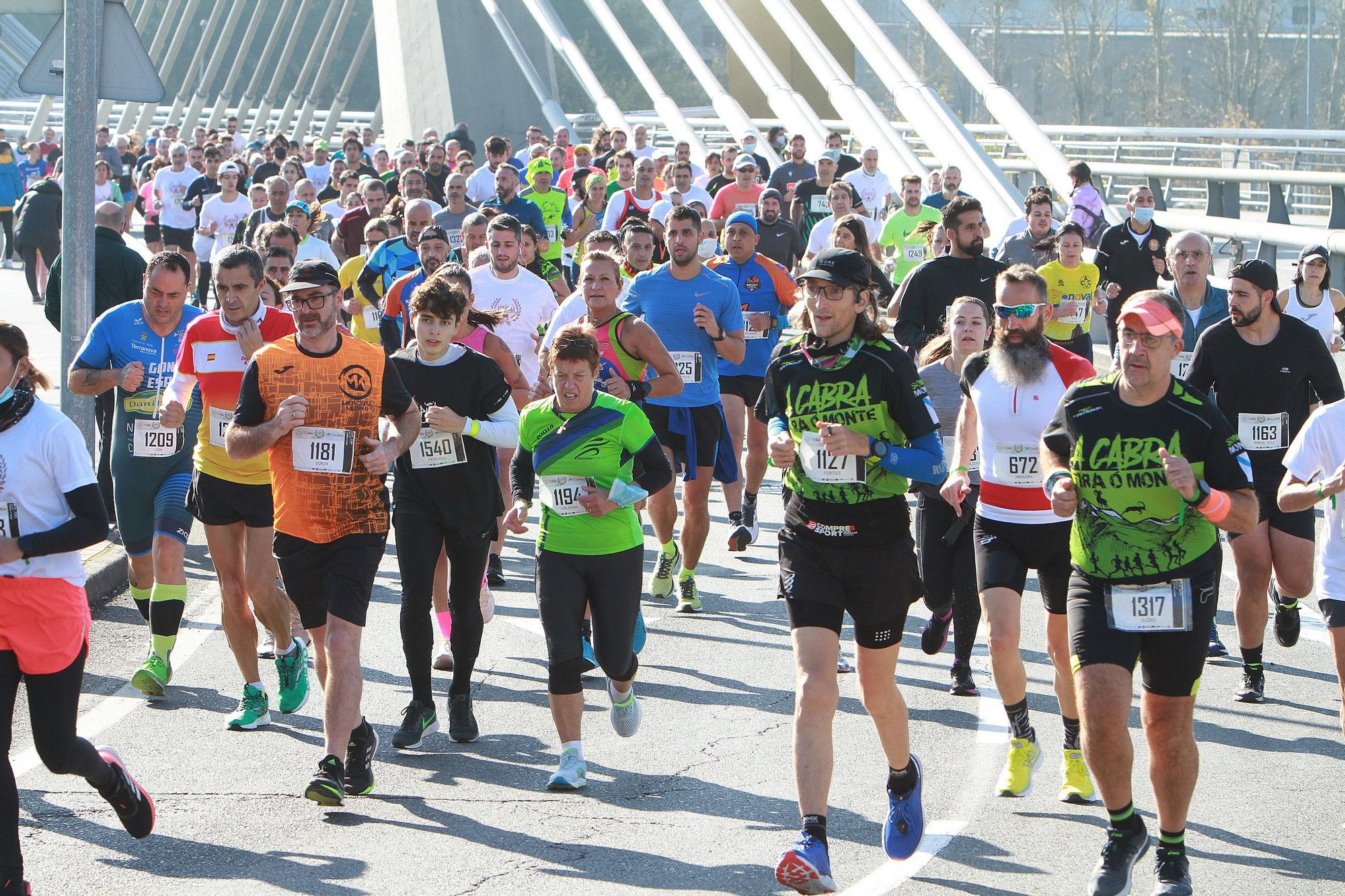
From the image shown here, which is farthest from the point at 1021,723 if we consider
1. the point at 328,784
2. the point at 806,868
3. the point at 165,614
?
the point at 165,614

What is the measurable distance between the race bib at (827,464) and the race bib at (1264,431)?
2957mm

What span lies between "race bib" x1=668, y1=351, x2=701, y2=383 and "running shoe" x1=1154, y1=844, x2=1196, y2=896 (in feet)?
15.2

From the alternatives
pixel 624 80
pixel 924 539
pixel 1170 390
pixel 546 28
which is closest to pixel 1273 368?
pixel 924 539

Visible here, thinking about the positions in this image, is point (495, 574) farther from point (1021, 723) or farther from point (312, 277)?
point (1021, 723)

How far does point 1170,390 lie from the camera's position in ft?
17.3

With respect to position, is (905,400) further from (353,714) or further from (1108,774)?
(353,714)

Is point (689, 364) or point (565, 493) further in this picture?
point (689, 364)

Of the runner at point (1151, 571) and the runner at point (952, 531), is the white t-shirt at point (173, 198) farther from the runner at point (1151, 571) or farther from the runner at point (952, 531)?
the runner at point (1151, 571)

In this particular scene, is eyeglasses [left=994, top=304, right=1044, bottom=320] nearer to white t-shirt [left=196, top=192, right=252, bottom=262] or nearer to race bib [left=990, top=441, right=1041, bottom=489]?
race bib [left=990, top=441, right=1041, bottom=489]

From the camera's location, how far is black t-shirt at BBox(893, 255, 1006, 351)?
9.45 metres

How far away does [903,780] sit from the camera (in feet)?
18.4

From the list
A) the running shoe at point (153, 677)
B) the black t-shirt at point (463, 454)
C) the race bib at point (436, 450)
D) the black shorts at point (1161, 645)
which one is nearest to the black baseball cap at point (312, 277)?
the black t-shirt at point (463, 454)

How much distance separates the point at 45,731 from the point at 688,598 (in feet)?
14.9

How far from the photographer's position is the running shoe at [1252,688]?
7590 mm
